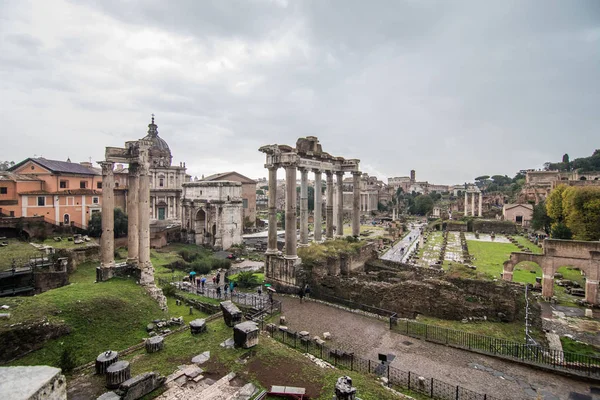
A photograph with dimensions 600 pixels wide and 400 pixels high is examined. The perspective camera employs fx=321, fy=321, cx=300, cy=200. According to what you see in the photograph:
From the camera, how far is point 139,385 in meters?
7.95

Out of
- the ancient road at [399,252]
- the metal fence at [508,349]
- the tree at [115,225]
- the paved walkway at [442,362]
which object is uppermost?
the tree at [115,225]

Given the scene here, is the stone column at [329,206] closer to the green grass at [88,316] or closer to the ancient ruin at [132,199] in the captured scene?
the ancient ruin at [132,199]

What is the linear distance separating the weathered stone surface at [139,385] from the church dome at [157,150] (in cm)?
4766

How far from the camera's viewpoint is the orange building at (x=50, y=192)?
31.5 metres

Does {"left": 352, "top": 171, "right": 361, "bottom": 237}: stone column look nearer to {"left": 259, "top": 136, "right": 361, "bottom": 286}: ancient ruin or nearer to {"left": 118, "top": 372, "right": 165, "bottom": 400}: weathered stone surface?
{"left": 259, "top": 136, "right": 361, "bottom": 286}: ancient ruin

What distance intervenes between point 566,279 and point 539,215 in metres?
32.5

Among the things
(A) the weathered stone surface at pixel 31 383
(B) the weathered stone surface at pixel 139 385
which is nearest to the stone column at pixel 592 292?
(B) the weathered stone surface at pixel 139 385

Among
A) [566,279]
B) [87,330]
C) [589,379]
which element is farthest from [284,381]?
[566,279]

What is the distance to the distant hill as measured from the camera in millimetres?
105912

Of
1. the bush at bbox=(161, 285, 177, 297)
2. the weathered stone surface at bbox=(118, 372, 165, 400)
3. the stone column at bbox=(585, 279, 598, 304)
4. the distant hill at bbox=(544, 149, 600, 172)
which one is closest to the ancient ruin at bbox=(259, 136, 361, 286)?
the bush at bbox=(161, 285, 177, 297)

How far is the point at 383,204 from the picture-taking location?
11806 cm

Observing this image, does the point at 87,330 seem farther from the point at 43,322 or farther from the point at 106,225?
the point at 106,225

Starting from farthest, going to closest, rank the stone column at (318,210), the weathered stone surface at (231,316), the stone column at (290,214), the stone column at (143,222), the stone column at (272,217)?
the stone column at (318,210), the stone column at (272,217), the stone column at (290,214), the stone column at (143,222), the weathered stone surface at (231,316)

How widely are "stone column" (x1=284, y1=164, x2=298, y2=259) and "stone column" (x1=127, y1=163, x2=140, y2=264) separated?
8.38 m
